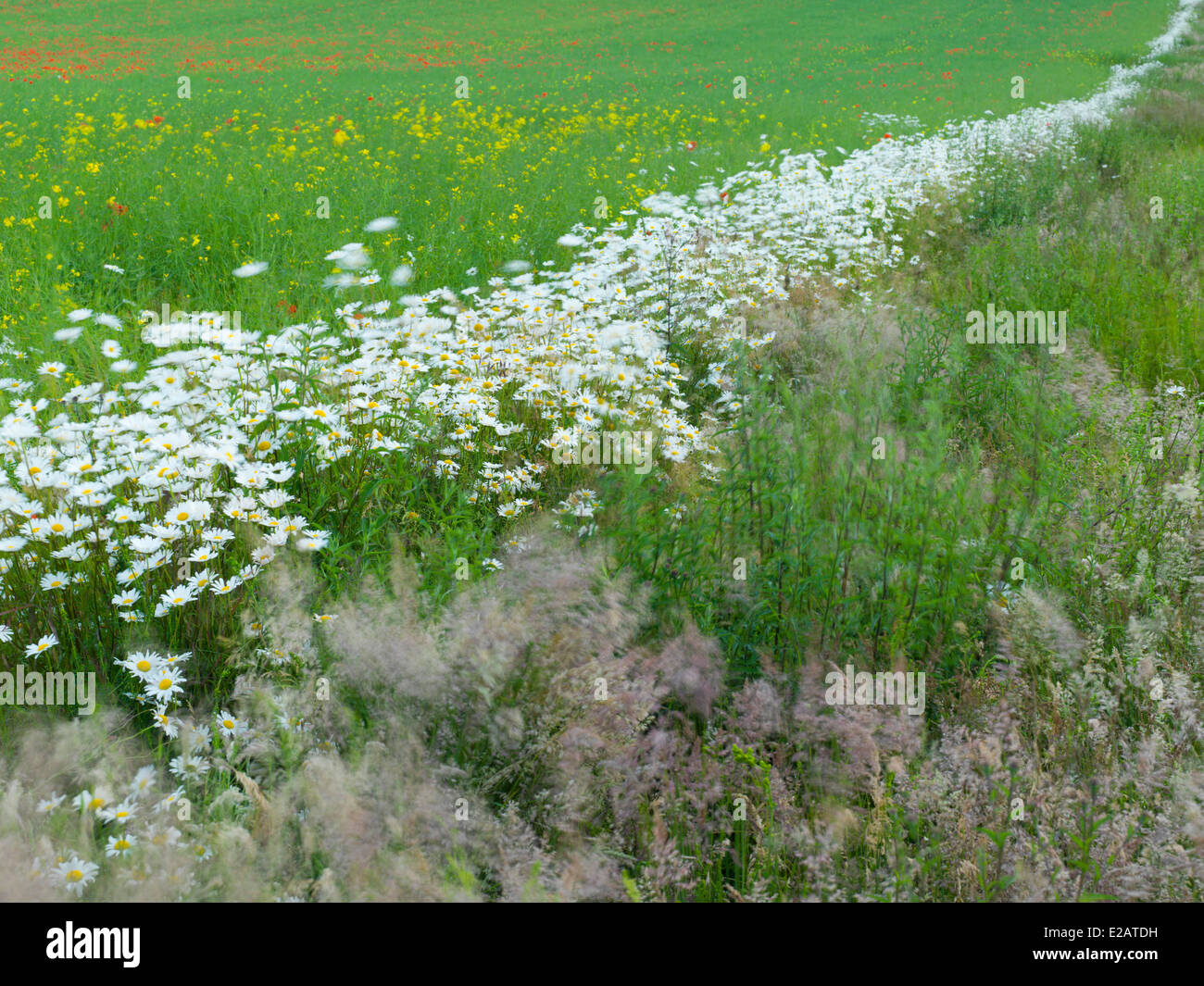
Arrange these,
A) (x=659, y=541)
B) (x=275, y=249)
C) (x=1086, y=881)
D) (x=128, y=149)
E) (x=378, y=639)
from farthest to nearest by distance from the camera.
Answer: (x=128, y=149) < (x=275, y=249) < (x=659, y=541) < (x=378, y=639) < (x=1086, y=881)

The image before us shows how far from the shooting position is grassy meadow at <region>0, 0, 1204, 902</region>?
6.35 ft

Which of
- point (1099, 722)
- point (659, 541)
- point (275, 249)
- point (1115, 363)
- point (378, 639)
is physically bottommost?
point (1099, 722)

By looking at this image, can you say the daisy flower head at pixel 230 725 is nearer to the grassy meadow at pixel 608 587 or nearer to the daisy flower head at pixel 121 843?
the grassy meadow at pixel 608 587

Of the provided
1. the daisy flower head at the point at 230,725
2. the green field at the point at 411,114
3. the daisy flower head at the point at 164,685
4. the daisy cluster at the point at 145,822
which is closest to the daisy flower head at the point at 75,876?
the daisy cluster at the point at 145,822

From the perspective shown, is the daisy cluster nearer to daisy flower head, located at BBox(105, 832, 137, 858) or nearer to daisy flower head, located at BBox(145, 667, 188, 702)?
daisy flower head, located at BBox(105, 832, 137, 858)

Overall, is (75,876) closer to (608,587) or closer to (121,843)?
(121,843)

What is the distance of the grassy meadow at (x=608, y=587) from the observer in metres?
1.94

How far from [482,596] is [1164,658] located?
2.03 meters

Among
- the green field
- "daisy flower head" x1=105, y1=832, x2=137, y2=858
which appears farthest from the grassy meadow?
the green field

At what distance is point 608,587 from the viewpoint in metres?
2.40

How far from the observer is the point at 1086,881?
1864mm

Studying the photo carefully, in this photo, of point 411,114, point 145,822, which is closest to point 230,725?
point 145,822
